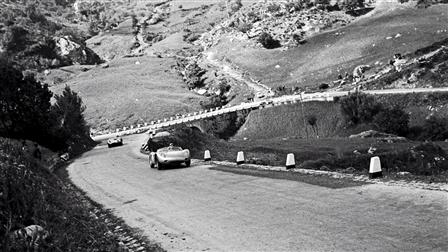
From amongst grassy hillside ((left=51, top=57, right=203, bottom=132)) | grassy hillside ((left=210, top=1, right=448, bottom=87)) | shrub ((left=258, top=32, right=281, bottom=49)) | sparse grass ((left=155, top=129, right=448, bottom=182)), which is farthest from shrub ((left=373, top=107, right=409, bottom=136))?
shrub ((left=258, top=32, right=281, bottom=49))

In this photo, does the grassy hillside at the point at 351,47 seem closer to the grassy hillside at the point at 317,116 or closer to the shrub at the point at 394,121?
the grassy hillside at the point at 317,116

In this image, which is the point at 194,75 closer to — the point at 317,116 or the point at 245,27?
the point at 245,27

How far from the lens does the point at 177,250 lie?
11430 mm

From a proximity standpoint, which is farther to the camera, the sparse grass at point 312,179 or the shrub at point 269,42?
the shrub at point 269,42

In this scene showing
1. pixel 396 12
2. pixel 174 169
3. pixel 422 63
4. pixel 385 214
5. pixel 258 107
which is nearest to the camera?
pixel 385 214

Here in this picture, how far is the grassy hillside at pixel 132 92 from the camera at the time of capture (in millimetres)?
133275

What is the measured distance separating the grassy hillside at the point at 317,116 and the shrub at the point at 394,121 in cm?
235

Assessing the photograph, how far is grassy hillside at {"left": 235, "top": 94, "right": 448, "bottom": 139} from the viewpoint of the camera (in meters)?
68.3

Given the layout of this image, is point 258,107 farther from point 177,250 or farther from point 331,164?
point 177,250

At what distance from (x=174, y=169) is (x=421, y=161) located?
17.7 meters

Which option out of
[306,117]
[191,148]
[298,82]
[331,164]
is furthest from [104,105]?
[331,164]

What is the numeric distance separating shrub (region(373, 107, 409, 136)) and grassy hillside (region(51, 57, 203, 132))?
7097cm

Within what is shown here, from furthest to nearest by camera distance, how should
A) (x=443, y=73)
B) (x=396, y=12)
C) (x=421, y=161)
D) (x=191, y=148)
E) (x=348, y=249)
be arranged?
1. (x=396, y=12)
2. (x=443, y=73)
3. (x=191, y=148)
4. (x=421, y=161)
5. (x=348, y=249)

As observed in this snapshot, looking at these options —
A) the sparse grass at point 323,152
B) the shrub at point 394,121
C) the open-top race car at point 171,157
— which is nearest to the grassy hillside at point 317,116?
the shrub at point 394,121
